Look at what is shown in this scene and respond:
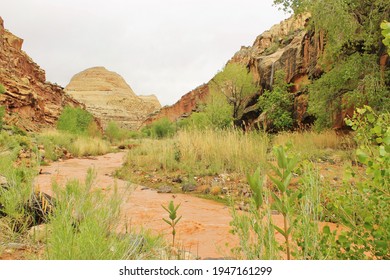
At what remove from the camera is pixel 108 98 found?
87125mm

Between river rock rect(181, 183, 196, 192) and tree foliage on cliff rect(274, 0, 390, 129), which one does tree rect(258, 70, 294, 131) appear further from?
river rock rect(181, 183, 196, 192)

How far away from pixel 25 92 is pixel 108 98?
6168 centimetres

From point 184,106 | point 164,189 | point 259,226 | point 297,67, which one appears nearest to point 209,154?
point 164,189

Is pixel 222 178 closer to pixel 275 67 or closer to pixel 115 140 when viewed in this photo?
pixel 275 67

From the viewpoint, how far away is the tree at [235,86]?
25281 mm

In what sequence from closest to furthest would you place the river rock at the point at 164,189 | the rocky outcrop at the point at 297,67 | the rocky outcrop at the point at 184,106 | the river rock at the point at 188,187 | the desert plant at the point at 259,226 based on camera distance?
the desert plant at the point at 259,226 < the river rock at the point at 164,189 < the river rock at the point at 188,187 < the rocky outcrop at the point at 297,67 < the rocky outcrop at the point at 184,106

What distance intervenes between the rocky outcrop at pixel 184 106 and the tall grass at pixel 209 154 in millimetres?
54416

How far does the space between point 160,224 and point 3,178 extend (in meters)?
1.71

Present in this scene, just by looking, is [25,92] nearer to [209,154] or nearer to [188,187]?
[209,154]

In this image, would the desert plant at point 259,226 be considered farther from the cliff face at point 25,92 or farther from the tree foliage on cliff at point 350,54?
the cliff face at point 25,92

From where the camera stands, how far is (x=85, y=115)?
1131 inches

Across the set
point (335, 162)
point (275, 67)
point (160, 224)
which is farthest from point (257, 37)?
point (160, 224)

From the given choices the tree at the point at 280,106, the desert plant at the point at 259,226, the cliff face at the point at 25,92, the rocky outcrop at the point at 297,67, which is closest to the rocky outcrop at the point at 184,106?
A: the cliff face at the point at 25,92

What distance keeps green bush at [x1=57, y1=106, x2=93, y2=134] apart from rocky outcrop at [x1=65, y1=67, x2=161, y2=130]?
136ft
